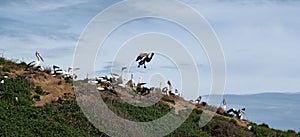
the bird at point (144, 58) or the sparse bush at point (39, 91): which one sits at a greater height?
the bird at point (144, 58)

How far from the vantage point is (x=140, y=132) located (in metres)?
32.7

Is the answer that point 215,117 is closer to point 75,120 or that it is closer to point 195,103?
point 195,103

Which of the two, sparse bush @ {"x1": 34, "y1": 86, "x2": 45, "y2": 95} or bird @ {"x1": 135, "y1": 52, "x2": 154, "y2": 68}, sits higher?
bird @ {"x1": 135, "y1": 52, "x2": 154, "y2": 68}

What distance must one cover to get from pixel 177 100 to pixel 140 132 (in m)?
10.3

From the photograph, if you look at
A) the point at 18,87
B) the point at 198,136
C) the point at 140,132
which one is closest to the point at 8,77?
the point at 18,87

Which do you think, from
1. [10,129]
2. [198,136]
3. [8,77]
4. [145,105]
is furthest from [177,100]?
[10,129]

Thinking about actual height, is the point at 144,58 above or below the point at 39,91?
above

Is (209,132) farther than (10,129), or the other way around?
(209,132)

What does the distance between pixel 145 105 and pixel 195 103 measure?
6979 millimetres

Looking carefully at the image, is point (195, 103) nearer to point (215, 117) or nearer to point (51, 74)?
point (215, 117)

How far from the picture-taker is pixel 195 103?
43938 mm

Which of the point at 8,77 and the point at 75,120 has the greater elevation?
the point at 8,77

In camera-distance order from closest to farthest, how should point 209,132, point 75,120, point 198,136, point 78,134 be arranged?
point 78,134 → point 75,120 → point 198,136 → point 209,132


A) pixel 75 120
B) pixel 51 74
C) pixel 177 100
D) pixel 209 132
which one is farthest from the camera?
pixel 177 100
